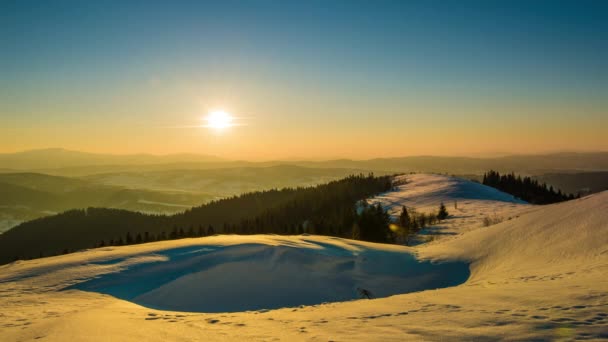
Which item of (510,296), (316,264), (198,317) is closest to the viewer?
(510,296)

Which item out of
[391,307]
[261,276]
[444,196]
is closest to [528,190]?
[444,196]

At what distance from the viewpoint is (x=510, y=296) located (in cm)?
955

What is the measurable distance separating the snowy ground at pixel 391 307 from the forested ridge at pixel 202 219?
226 ft

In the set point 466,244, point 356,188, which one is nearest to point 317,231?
point 466,244

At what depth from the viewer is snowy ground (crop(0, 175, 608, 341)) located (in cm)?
739

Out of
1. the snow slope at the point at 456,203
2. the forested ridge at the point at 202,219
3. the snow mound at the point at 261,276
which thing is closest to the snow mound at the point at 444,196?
the snow slope at the point at 456,203

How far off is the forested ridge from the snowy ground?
226ft

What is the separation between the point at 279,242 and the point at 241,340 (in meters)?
12.4

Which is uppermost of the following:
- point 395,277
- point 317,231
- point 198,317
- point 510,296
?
point 510,296

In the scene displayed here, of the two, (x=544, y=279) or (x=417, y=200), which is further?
(x=417, y=200)

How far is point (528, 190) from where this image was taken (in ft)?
396

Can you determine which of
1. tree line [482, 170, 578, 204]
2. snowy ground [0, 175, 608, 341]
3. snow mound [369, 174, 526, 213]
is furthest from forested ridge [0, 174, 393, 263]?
snowy ground [0, 175, 608, 341]

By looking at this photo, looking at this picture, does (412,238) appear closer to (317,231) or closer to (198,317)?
(317,231)

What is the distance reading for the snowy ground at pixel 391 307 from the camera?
7.39 meters
